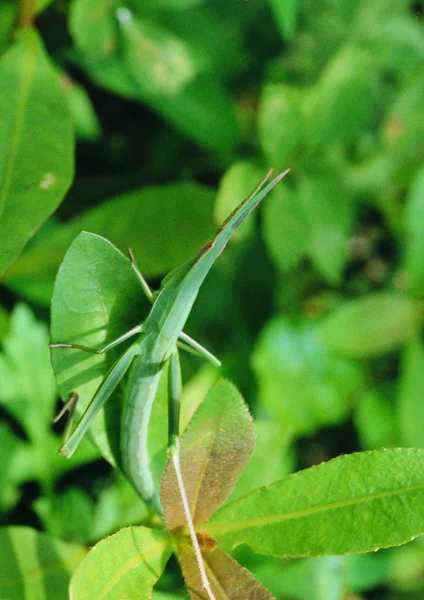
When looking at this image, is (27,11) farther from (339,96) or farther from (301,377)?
(301,377)

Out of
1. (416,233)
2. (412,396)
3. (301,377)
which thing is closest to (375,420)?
(412,396)

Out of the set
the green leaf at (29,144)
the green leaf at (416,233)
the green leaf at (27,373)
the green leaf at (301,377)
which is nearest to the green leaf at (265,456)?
the green leaf at (301,377)

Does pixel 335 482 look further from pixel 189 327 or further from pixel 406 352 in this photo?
pixel 406 352

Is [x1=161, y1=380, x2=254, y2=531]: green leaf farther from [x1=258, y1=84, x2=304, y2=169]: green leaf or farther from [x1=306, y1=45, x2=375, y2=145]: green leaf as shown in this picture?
[x1=306, y1=45, x2=375, y2=145]: green leaf

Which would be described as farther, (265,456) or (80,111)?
(80,111)

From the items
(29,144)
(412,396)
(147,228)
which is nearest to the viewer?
(29,144)

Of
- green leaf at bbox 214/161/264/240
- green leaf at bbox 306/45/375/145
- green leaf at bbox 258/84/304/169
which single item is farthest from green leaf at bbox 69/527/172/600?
green leaf at bbox 306/45/375/145

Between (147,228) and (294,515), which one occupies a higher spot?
(147,228)
